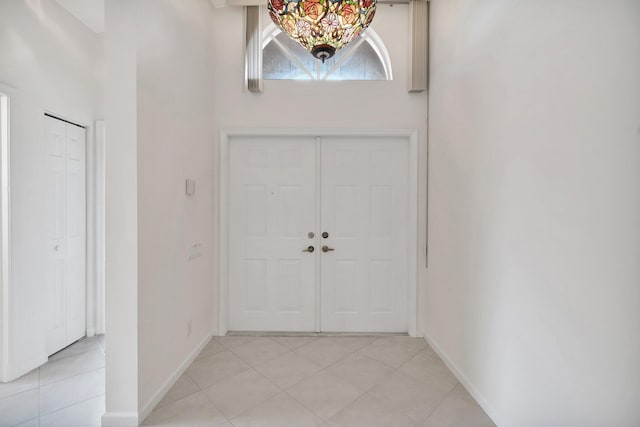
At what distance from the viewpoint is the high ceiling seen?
8.56 ft

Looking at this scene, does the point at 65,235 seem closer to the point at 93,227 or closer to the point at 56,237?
the point at 56,237

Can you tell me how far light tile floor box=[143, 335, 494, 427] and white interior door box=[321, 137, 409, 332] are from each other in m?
0.32

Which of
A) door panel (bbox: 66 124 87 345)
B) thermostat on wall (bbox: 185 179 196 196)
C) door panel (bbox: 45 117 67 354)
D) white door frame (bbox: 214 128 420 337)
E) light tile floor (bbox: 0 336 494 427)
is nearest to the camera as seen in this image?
light tile floor (bbox: 0 336 494 427)

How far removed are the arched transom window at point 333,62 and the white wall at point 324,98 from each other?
0.33ft

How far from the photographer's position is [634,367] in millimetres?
1075

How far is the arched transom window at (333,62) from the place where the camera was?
10.1 feet

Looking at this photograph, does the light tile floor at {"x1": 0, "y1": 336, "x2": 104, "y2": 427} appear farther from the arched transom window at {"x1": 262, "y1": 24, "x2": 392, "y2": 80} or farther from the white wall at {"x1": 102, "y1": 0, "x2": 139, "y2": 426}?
the arched transom window at {"x1": 262, "y1": 24, "x2": 392, "y2": 80}

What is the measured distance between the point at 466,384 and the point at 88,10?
427 centimetres

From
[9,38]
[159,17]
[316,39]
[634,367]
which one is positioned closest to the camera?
[634,367]

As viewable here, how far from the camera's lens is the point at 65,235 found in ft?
Result: 8.96

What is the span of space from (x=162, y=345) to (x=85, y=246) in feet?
5.12

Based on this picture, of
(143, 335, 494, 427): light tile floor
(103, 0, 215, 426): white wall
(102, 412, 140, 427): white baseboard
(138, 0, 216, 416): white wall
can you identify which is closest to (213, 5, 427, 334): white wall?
(138, 0, 216, 416): white wall

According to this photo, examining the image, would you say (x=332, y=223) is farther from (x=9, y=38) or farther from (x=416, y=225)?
(x=9, y=38)

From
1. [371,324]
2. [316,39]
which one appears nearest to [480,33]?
[316,39]
